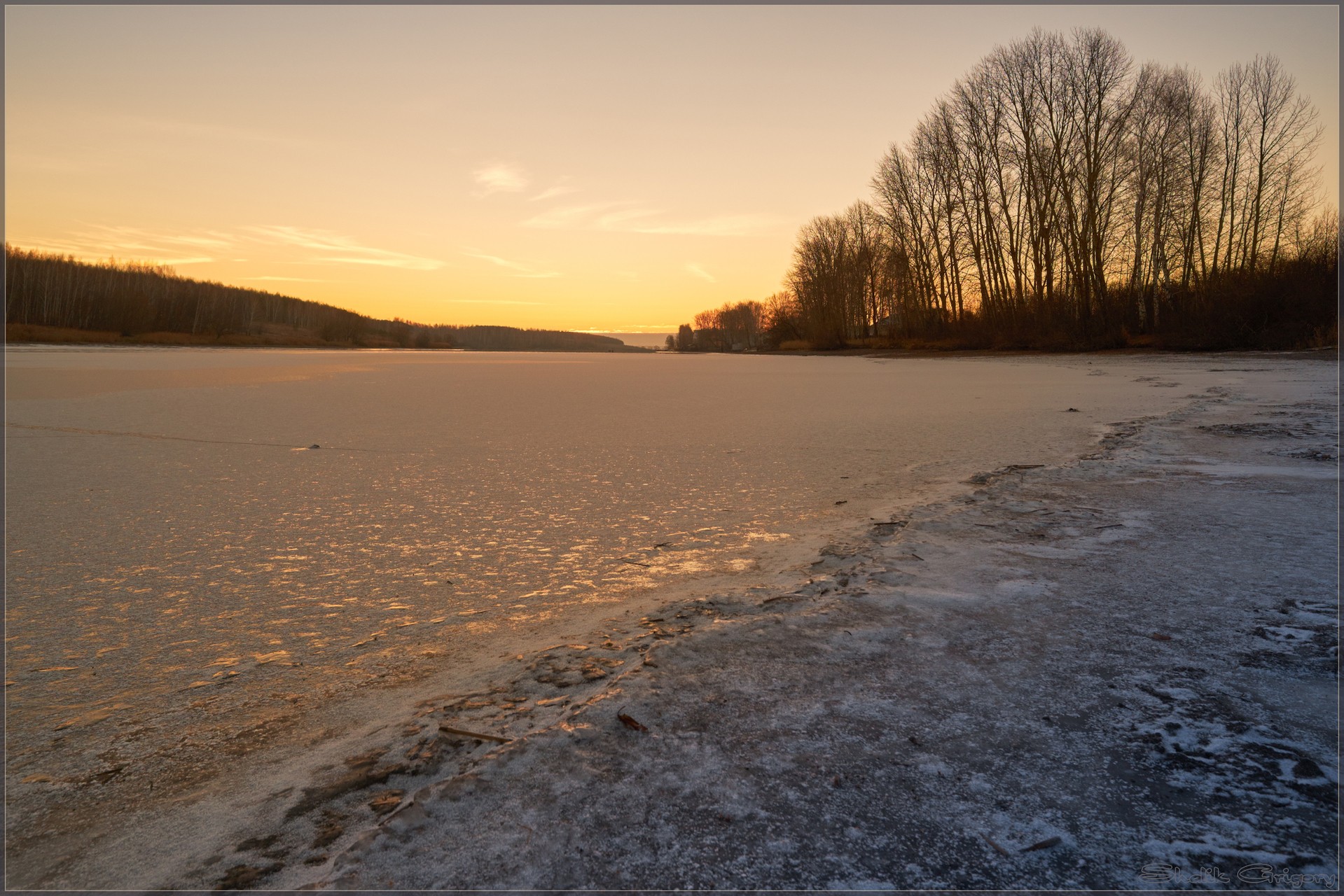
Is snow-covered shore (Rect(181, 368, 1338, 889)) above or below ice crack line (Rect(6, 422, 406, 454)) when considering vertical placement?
below

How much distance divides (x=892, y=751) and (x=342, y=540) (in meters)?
2.67

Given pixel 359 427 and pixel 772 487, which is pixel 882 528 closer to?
pixel 772 487

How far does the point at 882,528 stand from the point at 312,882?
2691 mm

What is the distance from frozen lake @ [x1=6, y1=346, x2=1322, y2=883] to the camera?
1724 mm

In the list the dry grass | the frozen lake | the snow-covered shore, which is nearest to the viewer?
the snow-covered shore

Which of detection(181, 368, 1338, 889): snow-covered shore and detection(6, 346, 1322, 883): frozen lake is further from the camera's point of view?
detection(6, 346, 1322, 883): frozen lake

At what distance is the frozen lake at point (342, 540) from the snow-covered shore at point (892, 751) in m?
0.38

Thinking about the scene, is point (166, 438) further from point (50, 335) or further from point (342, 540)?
point (50, 335)

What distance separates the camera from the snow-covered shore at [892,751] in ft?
3.67

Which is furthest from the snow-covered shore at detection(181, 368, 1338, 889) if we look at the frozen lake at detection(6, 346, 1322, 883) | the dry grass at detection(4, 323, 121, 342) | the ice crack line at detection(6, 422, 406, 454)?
the dry grass at detection(4, 323, 121, 342)

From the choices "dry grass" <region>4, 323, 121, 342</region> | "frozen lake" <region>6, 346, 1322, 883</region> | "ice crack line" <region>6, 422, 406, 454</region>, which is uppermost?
"dry grass" <region>4, 323, 121, 342</region>

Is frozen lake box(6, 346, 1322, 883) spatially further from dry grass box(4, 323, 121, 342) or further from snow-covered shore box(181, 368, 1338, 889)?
dry grass box(4, 323, 121, 342)

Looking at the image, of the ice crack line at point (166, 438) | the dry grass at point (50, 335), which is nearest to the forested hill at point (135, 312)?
the dry grass at point (50, 335)

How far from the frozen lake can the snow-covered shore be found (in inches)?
14.9
